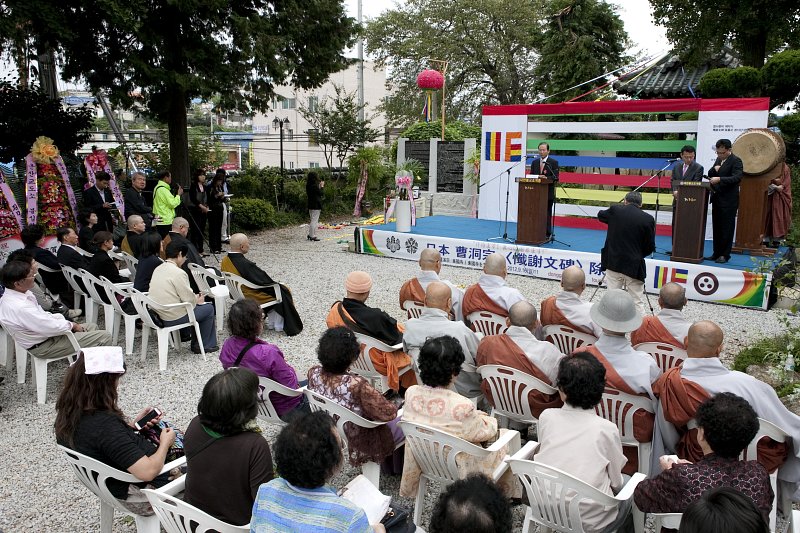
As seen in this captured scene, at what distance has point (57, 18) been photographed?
28.6 ft

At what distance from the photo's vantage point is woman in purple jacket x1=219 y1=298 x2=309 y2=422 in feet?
13.2

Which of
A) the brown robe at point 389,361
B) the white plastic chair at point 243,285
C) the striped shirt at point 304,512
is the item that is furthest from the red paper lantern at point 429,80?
the striped shirt at point 304,512

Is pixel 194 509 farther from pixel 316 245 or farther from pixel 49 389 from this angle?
pixel 316 245

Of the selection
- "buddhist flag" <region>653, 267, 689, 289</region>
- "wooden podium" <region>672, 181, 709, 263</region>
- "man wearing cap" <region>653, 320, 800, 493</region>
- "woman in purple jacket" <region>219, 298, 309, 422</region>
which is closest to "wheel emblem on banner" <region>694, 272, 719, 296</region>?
"buddhist flag" <region>653, 267, 689, 289</region>

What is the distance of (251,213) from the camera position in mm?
14484

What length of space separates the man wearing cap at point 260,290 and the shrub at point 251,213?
748cm

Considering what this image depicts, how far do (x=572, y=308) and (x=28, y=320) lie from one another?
13.8ft

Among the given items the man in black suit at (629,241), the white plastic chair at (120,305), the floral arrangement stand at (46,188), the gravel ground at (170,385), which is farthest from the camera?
the floral arrangement stand at (46,188)

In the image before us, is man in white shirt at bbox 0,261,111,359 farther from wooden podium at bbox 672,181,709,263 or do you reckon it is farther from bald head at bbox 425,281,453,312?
wooden podium at bbox 672,181,709,263

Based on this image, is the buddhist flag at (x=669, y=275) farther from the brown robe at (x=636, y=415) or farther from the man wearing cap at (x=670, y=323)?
the brown robe at (x=636, y=415)

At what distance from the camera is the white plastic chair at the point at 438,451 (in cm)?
311

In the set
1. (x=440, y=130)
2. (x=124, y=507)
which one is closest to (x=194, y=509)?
(x=124, y=507)

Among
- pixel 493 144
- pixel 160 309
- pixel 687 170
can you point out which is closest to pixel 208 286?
pixel 160 309

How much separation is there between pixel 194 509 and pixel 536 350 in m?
2.14
